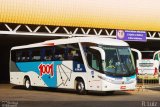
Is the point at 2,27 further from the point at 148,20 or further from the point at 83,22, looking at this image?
the point at 148,20

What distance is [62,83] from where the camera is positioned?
23328mm

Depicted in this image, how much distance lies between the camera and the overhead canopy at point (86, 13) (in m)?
35.8

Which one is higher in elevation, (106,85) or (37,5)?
(37,5)

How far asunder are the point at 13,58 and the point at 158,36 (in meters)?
22.2

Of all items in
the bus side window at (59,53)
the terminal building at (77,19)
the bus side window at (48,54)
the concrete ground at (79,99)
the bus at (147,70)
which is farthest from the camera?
the terminal building at (77,19)

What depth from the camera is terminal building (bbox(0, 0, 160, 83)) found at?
35750 mm

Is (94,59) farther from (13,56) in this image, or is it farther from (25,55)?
(13,56)

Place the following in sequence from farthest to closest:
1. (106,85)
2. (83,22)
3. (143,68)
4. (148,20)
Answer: (148,20), (83,22), (143,68), (106,85)

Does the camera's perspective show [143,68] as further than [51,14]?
No

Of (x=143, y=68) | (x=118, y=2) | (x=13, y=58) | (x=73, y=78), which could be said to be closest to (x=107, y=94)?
(x=73, y=78)

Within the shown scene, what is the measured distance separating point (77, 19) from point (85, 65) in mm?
17937

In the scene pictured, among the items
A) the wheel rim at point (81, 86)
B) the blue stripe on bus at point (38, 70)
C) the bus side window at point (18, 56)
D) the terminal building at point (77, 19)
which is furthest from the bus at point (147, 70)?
the bus side window at point (18, 56)

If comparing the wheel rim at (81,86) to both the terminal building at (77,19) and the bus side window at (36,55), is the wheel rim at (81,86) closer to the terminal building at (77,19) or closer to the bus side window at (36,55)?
the bus side window at (36,55)

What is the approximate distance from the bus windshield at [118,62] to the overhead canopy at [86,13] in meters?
15.4
